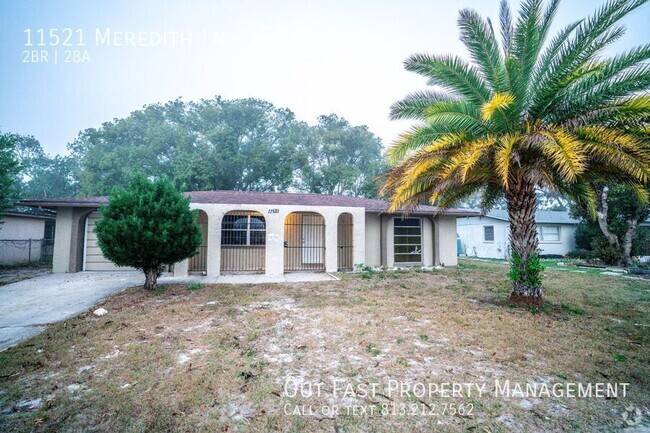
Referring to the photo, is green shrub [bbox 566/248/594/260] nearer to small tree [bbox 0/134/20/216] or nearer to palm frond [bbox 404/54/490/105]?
palm frond [bbox 404/54/490/105]

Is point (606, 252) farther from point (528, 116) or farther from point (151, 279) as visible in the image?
point (151, 279)

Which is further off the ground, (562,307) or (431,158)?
(431,158)

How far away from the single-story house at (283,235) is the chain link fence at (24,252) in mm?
5882

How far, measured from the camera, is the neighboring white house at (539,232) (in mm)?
19594

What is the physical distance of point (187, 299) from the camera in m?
7.06

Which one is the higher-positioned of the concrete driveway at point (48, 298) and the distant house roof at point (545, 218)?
the distant house roof at point (545, 218)

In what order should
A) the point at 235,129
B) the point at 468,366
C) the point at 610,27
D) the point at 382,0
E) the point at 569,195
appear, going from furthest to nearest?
the point at 235,129
the point at 382,0
the point at 569,195
the point at 610,27
the point at 468,366

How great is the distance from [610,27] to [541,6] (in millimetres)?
1288

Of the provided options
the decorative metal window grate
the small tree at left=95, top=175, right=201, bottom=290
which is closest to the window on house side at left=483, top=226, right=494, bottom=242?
the decorative metal window grate

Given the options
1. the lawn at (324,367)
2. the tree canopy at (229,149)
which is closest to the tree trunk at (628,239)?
the lawn at (324,367)

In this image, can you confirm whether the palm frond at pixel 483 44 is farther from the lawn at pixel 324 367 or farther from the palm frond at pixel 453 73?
the lawn at pixel 324 367

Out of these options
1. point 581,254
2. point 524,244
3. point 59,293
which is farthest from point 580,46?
point 581,254

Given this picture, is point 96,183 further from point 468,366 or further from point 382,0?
point 468,366

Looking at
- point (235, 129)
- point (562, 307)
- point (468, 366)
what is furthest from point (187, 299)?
point (235, 129)
